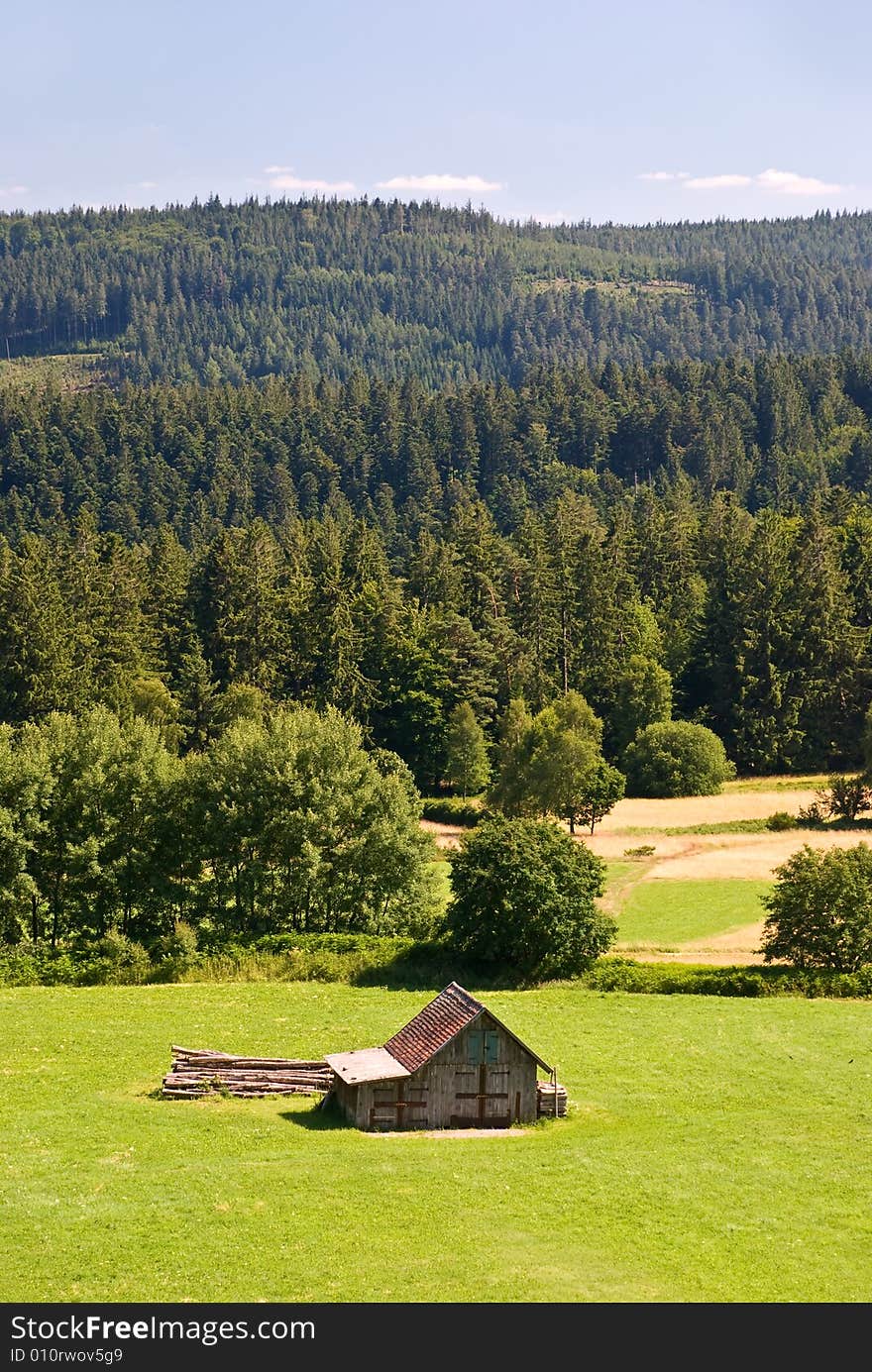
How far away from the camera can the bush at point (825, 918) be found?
54.2 metres

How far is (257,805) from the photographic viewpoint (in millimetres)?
62406

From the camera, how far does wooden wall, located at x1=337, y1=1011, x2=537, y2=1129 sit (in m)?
38.3

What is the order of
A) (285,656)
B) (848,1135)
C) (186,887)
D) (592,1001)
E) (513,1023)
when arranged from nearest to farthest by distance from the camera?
(848,1135)
(513,1023)
(592,1001)
(186,887)
(285,656)

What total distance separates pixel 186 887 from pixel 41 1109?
75.3 ft

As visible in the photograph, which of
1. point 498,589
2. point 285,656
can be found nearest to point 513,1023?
point 285,656

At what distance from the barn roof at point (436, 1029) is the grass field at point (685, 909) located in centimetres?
2596

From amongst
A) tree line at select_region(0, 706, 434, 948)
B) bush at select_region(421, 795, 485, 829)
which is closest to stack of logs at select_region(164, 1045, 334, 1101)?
tree line at select_region(0, 706, 434, 948)

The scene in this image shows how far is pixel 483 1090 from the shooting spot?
38750 mm

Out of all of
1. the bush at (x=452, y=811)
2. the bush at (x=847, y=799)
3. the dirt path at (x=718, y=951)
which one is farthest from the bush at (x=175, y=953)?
the bush at (x=847, y=799)

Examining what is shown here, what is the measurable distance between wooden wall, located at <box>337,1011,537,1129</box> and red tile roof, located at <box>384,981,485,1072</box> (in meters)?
0.21

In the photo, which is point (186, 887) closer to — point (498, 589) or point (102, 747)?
point (102, 747)

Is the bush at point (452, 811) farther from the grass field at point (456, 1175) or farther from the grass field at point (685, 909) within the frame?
the grass field at point (456, 1175)

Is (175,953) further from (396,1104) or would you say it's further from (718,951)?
(718,951)

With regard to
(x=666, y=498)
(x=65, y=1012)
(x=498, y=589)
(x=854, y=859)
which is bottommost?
(x=65, y=1012)
